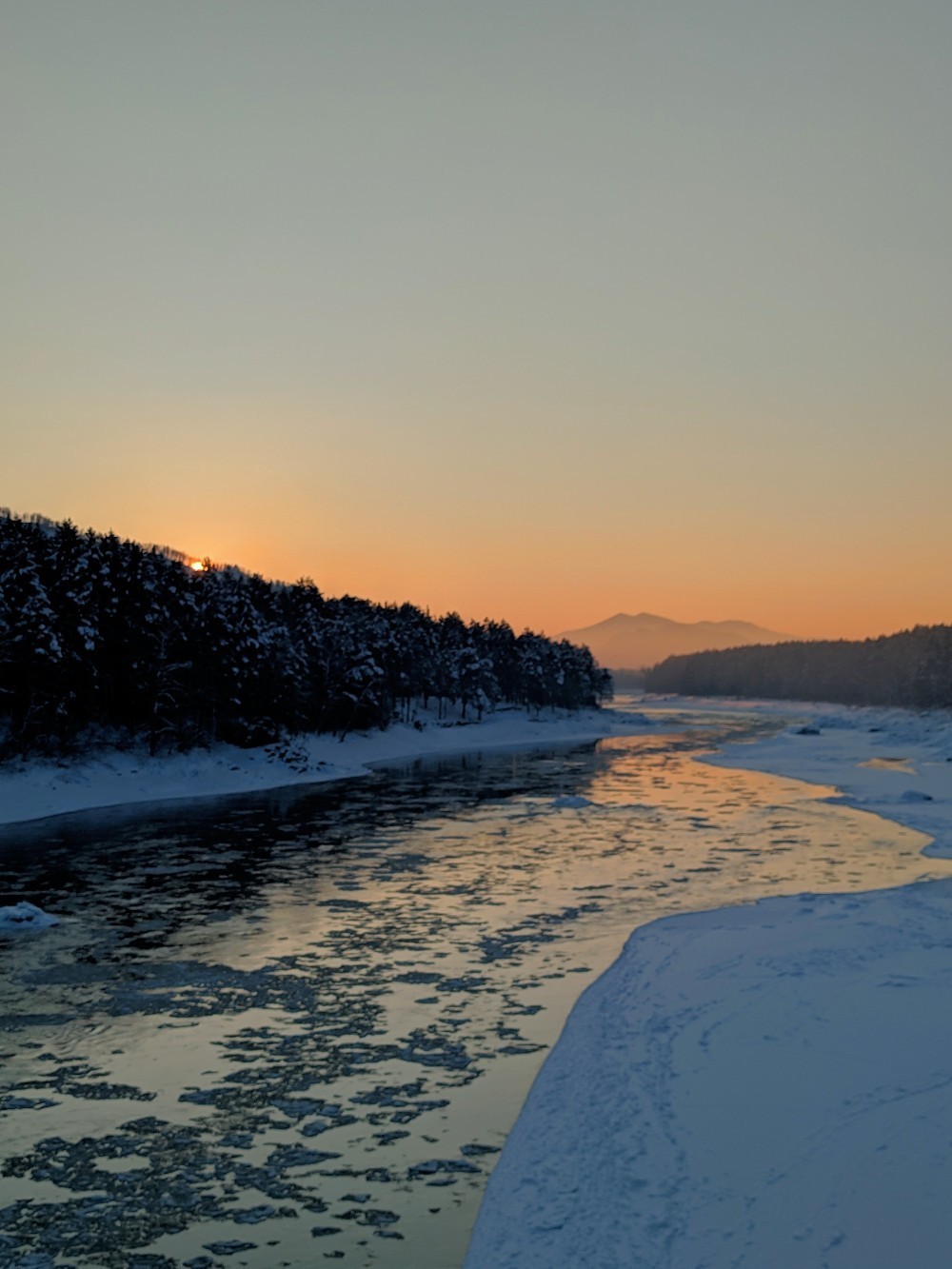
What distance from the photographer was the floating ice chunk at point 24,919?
74.3ft

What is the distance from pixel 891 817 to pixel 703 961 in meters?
27.8

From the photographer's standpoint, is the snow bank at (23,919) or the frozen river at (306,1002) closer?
the frozen river at (306,1002)

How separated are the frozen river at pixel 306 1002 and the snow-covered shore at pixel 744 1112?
71 cm

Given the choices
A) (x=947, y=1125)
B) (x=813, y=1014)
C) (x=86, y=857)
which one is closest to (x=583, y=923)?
(x=813, y=1014)

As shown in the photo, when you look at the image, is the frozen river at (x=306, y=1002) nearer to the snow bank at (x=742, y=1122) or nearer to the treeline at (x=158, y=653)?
the snow bank at (x=742, y=1122)

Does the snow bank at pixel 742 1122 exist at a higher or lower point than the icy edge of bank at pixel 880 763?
higher

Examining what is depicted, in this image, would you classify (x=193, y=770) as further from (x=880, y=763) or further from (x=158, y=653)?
(x=880, y=763)

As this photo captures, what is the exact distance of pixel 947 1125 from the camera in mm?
10648

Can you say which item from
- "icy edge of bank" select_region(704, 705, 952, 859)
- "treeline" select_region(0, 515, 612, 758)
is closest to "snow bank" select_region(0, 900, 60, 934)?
"icy edge of bank" select_region(704, 705, 952, 859)

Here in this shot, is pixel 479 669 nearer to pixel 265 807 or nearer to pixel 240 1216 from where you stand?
pixel 265 807

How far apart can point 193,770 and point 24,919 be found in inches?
1423

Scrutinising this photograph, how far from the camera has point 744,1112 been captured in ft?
38.3

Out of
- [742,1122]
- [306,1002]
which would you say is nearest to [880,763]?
[306,1002]

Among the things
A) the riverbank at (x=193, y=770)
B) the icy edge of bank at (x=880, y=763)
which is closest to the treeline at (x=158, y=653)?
→ the riverbank at (x=193, y=770)
